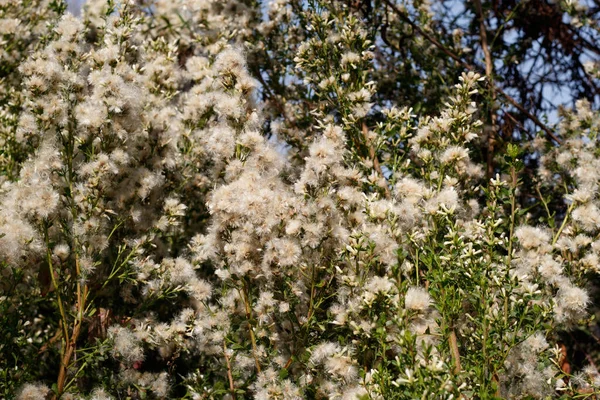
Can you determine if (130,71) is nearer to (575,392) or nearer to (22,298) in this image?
(22,298)

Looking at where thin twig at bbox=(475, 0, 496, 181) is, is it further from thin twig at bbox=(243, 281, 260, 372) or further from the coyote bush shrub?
thin twig at bbox=(243, 281, 260, 372)

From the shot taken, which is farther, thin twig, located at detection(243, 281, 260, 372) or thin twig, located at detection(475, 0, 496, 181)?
thin twig, located at detection(475, 0, 496, 181)

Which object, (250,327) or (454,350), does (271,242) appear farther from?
(454,350)

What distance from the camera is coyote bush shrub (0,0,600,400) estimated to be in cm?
185

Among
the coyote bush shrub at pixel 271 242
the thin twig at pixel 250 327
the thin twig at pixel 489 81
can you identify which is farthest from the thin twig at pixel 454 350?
the thin twig at pixel 489 81

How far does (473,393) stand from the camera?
172cm

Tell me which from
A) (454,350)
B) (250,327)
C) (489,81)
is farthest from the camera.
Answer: (489,81)

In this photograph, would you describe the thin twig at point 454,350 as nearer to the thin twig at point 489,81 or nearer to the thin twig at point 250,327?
the thin twig at point 250,327

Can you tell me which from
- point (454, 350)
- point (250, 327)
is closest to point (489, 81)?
point (454, 350)

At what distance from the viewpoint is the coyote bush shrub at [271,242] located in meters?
1.85

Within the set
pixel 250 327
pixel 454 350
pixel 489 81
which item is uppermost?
pixel 489 81

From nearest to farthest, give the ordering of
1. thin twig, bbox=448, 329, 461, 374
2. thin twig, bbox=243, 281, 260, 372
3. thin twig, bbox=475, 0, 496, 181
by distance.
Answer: thin twig, bbox=448, 329, 461, 374 < thin twig, bbox=243, 281, 260, 372 < thin twig, bbox=475, 0, 496, 181

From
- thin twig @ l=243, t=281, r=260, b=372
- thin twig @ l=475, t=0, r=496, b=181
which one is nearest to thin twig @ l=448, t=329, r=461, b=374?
thin twig @ l=243, t=281, r=260, b=372

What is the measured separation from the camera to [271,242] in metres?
1.89
